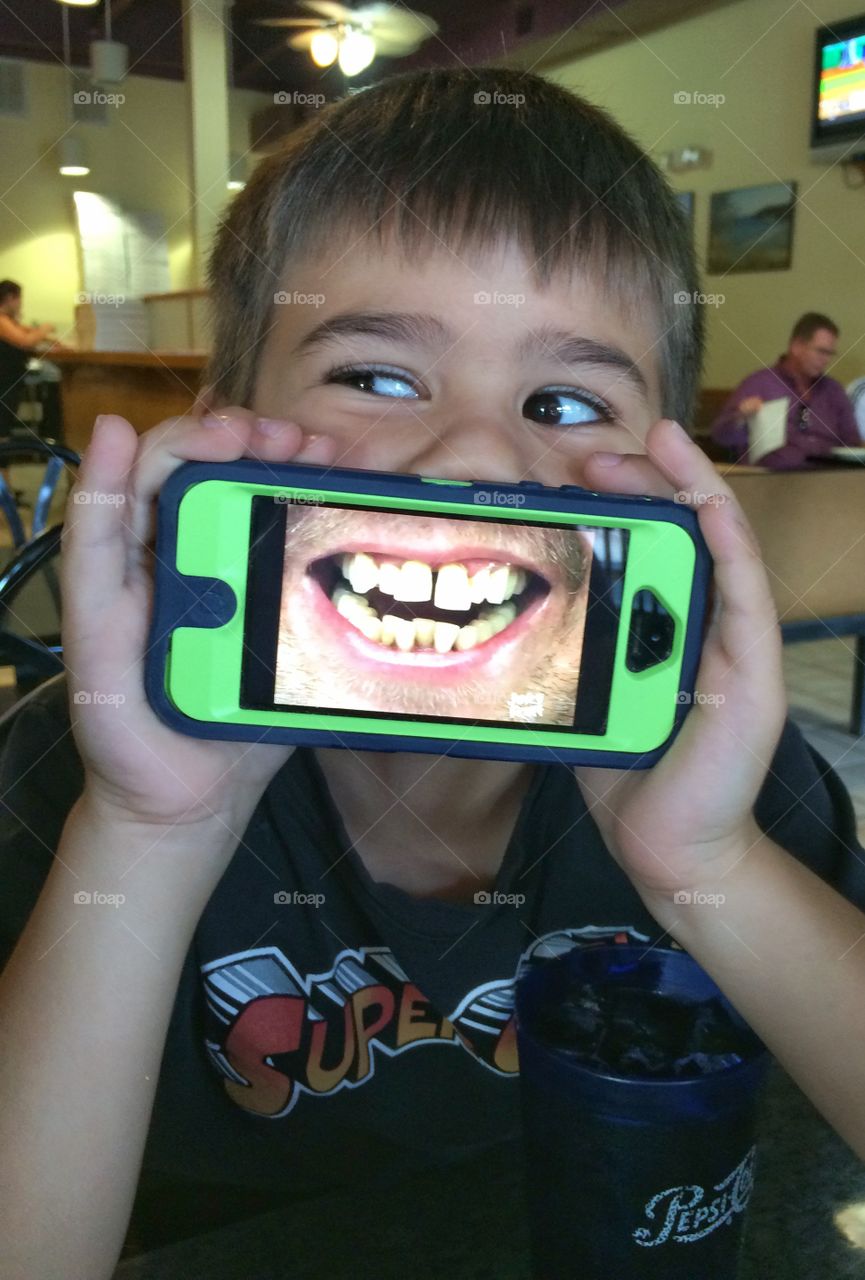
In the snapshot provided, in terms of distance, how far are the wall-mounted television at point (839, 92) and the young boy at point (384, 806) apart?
458 cm

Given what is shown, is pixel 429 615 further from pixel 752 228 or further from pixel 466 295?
pixel 752 228

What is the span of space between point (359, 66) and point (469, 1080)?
5683 millimetres

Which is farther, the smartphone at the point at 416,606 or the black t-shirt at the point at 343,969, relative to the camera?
the black t-shirt at the point at 343,969

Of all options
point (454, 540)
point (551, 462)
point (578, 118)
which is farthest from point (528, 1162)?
point (578, 118)

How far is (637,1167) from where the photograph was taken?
44 cm

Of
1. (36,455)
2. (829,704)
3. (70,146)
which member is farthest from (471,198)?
(70,146)

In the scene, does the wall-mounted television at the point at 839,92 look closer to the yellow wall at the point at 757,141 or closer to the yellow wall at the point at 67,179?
the yellow wall at the point at 757,141

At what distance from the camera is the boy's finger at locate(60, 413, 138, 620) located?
0.54m

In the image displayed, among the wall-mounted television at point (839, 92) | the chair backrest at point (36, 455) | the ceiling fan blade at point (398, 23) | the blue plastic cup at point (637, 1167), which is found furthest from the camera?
the ceiling fan blade at point (398, 23)

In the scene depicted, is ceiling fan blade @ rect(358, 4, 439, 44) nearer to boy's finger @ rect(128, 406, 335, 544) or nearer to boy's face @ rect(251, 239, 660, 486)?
boy's face @ rect(251, 239, 660, 486)

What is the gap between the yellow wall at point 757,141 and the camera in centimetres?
485

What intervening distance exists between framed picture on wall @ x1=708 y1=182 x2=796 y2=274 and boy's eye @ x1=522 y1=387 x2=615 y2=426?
5072 mm


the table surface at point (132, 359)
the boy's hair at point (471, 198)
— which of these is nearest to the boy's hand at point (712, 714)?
the boy's hair at point (471, 198)

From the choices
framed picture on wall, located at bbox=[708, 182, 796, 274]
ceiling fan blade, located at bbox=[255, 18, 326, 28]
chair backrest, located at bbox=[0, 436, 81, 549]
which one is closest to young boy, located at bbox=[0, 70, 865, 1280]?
chair backrest, located at bbox=[0, 436, 81, 549]
